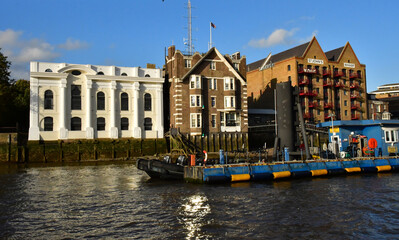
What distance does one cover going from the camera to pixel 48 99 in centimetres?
4934

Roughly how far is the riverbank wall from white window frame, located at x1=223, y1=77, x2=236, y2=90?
44.1 ft

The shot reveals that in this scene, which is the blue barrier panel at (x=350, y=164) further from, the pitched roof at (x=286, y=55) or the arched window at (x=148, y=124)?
the pitched roof at (x=286, y=55)

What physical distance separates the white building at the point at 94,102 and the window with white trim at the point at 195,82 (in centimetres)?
498

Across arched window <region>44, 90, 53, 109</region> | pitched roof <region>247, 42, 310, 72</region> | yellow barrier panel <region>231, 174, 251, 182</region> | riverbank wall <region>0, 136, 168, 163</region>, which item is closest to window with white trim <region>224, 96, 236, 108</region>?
riverbank wall <region>0, 136, 168, 163</region>

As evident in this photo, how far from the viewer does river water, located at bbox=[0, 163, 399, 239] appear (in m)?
14.6

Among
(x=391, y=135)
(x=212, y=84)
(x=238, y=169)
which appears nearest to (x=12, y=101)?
(x=212, y=84)

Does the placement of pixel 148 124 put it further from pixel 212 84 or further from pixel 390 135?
pixel 390 135

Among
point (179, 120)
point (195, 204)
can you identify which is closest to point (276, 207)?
point (195, 204)

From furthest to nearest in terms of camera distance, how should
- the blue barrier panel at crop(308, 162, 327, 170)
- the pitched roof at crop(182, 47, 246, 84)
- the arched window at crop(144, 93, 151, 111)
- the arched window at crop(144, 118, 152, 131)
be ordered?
the arched window at crop(144, 93, 151, 111) → the arched window at crop(144, 118, 152, 131) → the pitched roof at crop(182, 47, 246, 84) → the blue barrier panel at crop(308, 162, 327, 170)

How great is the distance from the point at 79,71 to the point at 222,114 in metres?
22.8

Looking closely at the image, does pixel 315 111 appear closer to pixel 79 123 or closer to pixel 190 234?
pixel 79 123

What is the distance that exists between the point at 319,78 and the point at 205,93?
2801 cm

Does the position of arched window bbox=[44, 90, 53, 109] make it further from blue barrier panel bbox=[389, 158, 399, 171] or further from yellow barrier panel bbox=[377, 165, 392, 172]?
blue barrier panel bbox=[389, 158, 399, 171]

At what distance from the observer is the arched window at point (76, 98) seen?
166 feet
